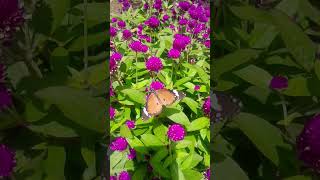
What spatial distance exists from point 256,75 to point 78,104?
9.8 inches

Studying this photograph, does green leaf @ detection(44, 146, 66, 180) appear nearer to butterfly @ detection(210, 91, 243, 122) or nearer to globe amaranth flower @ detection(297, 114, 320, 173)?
butterfly @ detection(210, 91, 243, 122)

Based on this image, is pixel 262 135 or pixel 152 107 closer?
pixel 262 135

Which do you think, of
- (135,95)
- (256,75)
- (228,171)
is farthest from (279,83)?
(135,95)

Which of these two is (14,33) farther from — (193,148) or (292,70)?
(193,148)

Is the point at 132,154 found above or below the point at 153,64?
below

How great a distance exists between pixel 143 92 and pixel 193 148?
15.0 inches

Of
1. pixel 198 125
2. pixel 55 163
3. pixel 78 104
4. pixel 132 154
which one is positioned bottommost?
pixel 132 154

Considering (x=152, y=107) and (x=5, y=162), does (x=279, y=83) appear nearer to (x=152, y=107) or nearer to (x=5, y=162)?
(x=5, y=162)

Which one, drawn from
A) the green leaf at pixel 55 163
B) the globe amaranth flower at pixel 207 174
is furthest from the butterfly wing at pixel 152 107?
the green leaf at pixel 55 163

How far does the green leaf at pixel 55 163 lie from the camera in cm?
69

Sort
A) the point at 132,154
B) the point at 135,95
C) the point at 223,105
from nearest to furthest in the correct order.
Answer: the point at 223,105, the point at 132,154, the point at 135,95

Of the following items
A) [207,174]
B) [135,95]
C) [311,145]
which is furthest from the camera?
[135,95]

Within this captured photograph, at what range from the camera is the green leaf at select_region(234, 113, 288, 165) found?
23.7 inches

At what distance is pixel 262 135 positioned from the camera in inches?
24.0
